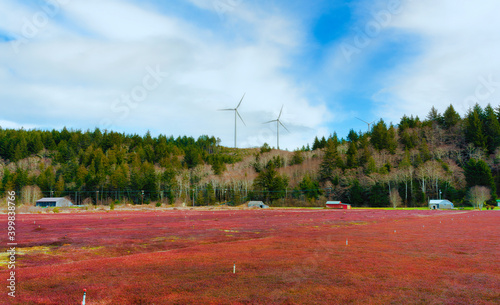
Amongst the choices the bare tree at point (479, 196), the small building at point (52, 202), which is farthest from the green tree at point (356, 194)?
the small building at point (52, 202)

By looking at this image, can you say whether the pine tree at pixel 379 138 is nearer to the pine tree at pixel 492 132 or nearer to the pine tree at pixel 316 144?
the pine tree at pixel 492 132

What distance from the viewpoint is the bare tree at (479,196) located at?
70619 mm

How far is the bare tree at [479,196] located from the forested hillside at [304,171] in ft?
14.1

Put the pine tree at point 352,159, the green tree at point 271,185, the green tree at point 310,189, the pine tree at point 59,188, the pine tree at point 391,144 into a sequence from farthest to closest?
the pine tree at point 59,188, the pine tree at point 391,144, the green tree at point 271,185, the pine tree at point 352,159, the green tree at point 310,189

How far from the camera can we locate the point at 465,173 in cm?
8400

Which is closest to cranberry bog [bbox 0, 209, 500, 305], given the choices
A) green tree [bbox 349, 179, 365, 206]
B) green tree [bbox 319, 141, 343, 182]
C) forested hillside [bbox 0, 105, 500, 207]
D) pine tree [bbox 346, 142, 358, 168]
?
forested hillside [bbox 0, 105, 500, 207]

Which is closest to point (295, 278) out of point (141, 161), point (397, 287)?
point (397, 287)

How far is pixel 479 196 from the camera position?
70.5 meters

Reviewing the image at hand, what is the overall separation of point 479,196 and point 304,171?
6498 cm

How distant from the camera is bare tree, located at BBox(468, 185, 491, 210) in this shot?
70619 millimetres

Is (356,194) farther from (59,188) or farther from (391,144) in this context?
(59,188)

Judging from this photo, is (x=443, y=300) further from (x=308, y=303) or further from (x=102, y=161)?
(x=102, y=161)

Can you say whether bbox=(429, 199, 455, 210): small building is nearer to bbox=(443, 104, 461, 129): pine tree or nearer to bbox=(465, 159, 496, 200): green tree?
bbox=(465, 159, 496, 200): green tree

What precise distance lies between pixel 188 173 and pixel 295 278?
121 meters
